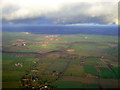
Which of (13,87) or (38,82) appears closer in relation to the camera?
(13,87)

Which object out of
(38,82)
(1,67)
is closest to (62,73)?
(38,82)

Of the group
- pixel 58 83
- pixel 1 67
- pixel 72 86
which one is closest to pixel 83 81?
pixel 72 86

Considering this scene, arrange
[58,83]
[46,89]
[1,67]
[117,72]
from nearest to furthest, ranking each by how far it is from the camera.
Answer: [46,89]
[58,83]
[117,72]
[1,67]

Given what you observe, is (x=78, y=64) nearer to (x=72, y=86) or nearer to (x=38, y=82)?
(x=72, y=86)

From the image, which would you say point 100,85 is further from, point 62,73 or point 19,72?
point 19,72

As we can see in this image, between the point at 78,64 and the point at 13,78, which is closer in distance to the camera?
the point at 13,78

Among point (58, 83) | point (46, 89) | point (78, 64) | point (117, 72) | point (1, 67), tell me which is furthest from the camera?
point (78, 64)

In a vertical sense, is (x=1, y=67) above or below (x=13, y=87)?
above

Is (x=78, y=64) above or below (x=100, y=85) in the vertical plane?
above

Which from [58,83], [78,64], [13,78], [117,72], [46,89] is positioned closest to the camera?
[46,89]
